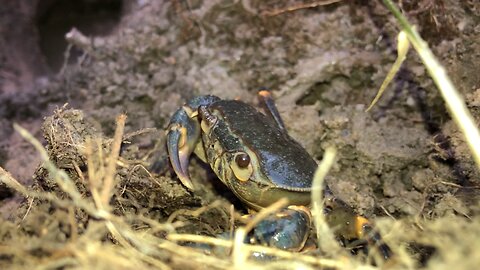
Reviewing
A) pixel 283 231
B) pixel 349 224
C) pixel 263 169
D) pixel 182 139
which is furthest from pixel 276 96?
pixel 283 231

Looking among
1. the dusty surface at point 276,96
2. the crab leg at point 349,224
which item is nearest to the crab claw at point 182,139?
the dusty surface at point 276,96

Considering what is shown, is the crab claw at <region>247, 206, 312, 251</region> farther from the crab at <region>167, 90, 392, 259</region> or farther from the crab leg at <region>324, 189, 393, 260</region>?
the crab leg at <region>324, 189, 393, 260</region>

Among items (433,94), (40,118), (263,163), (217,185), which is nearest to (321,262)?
(263,163)

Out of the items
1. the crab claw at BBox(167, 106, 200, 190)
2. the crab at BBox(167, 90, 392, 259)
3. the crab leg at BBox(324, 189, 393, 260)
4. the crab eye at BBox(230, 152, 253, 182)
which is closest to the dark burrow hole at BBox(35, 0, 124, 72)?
the crab claw at BBox(167, 106, 200, 190)

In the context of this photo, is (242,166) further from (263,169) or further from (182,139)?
(182,139)

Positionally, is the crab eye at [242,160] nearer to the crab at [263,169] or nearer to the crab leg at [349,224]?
the crab at [263,169]

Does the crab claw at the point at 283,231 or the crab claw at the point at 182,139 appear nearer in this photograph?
the crab claw at the point at 283,231

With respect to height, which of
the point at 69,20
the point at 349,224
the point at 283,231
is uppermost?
the point at 69,20

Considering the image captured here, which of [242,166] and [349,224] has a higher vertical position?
[242,166]
